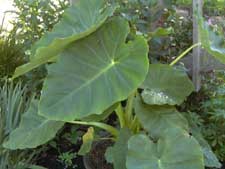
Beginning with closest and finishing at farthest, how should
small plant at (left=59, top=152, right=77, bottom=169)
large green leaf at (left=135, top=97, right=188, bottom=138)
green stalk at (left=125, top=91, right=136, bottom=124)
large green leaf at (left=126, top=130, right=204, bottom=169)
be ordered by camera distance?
large green leaf at (left=126, top=130, right=204, bottom=169), large green leaf at (left=135, top=97, right=188, bottom=138), green stalk at (left=125, top=91, right=136, bottom=124), small plant at (left=59, top=152, right=77, bottom=169)

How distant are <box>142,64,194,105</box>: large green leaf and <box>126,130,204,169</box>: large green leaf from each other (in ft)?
1.07

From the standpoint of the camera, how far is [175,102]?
229cm

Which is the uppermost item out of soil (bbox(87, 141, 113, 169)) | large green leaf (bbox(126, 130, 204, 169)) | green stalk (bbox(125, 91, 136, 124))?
large green leaf (bbox(126, 130, 204, 169))

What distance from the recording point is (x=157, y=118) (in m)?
2.25

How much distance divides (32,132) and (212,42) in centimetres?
101

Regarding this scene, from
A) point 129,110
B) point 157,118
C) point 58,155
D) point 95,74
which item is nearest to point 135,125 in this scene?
point 129,110

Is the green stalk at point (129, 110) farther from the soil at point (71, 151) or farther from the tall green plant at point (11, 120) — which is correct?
the tall green plant at point (11, 120)

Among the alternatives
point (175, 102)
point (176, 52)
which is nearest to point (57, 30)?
point (175, 102)

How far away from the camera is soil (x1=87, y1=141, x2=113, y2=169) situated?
8.66 feet

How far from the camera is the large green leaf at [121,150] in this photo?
2160 millimetres

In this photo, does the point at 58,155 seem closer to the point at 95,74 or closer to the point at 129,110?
the point at 129,110

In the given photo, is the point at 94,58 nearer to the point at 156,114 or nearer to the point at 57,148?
the point at 156,114

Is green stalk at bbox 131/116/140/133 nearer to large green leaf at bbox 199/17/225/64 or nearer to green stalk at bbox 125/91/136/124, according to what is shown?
green stalk at bbox 125/91/136/124

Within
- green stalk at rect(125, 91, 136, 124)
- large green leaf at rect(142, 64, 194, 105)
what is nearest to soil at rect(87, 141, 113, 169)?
green stalk at rect(125, 91, 136, 124)
